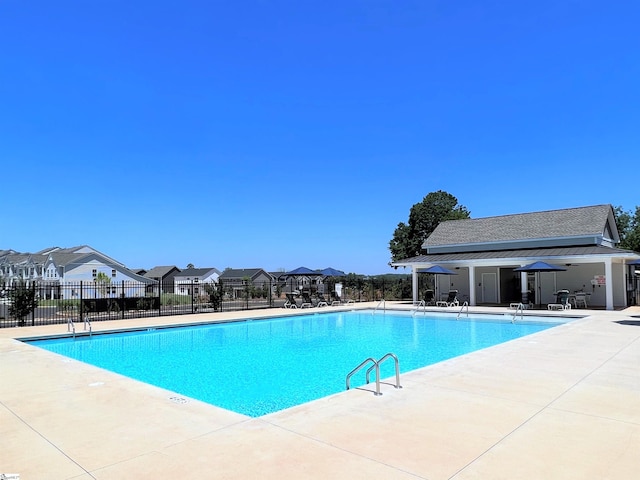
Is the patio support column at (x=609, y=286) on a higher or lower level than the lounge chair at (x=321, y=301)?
higher

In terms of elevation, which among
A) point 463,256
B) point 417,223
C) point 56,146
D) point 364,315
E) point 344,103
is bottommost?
point 364,315

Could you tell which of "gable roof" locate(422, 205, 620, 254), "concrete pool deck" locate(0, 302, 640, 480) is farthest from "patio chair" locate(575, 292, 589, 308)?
"concrete pool deck" locate(0, 302, 640, 480)

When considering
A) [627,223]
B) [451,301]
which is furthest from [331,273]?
[627,223]

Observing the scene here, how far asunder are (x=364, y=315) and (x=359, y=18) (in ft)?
44.9

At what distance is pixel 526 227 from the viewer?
88.1 ft

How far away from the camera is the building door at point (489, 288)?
26.4 m

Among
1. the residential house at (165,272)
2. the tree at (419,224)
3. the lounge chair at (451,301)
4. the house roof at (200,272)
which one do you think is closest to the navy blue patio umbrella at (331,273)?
the lounge chair at (451,301)

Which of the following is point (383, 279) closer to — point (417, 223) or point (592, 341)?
point (417, 223)

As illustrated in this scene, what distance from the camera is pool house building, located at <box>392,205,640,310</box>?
22.3m

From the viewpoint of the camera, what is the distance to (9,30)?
1223 cm

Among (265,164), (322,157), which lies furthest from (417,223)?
(265,164)

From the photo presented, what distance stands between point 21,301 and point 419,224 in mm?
33230

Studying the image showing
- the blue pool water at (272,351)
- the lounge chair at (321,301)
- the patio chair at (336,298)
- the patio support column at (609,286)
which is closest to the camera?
the blue pool water at (272,351)

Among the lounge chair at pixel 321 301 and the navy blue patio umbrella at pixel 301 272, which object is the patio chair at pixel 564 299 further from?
the navy blue patio umbrella at pixel 301 272
